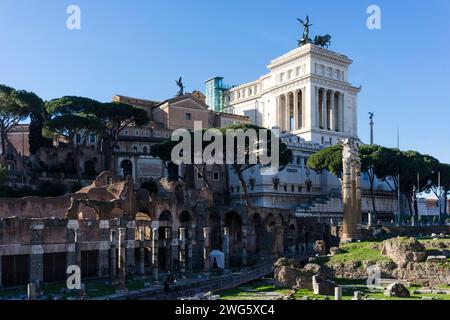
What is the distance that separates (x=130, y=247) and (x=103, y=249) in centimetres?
197

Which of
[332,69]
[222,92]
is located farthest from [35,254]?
[222,92]

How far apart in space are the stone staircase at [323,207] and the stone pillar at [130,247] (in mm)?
24509

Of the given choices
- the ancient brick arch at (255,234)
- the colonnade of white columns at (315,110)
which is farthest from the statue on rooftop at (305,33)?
the ancient brick arch at (255,234)

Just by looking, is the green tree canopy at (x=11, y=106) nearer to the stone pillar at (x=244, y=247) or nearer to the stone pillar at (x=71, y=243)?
the stone pillar at (x=71, y=243)

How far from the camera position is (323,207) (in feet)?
197

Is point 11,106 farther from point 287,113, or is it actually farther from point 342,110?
point 342,110

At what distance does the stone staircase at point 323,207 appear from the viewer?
58.0 metres

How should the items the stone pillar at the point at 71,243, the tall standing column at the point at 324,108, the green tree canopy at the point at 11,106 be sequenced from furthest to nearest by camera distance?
1. the tall standing column at the point at 324,108
2. the green tree canopy at the point at 11,106
3. the stone pillar at the point at 71,243

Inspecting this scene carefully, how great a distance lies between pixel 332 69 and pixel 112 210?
44.9 metres

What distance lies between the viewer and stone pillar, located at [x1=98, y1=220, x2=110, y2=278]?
34.2 meters

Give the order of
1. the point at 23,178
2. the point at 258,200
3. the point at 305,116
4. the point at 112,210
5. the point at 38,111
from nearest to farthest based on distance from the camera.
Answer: the point at 112,210, the point at 23,178, the point at 38,111, the point at 258,200, the point at 305,116

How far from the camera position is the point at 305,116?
70.8m

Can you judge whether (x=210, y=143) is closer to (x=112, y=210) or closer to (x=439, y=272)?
(x=112, y=210)

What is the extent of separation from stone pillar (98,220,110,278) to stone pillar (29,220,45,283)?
464 centimetres
